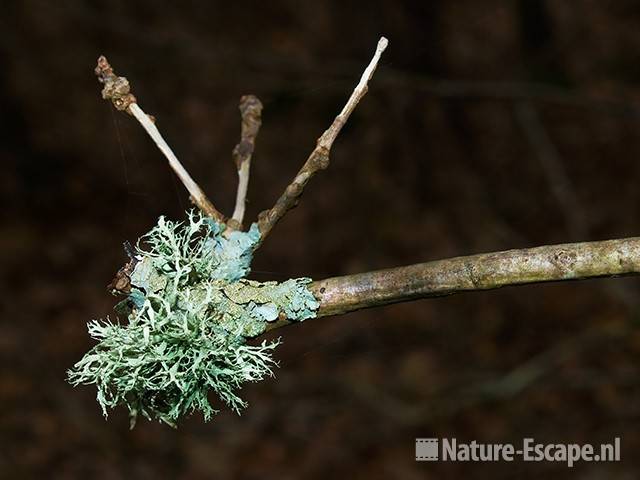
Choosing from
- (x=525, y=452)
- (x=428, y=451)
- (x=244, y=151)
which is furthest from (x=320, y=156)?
(x=428, y=451)

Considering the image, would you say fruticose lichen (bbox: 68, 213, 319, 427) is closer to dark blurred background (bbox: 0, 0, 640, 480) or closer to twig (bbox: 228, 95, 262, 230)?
twig (bbox: 228, 95, 262, 230)

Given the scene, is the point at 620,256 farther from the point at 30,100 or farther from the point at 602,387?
the point at 30,100

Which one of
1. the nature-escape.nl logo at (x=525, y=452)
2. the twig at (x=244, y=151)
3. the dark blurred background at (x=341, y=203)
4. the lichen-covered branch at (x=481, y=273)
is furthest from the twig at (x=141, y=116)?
the nature-escape.nl logo at (x=525, y=452)

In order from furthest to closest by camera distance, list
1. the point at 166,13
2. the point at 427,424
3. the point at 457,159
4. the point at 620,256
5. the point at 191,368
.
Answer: the point at 166,13, the point at 457,159, the point at 427,424, the point at 191,368, the point at 620,256

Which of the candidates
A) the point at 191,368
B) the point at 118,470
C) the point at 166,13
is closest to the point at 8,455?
the point at 118,470

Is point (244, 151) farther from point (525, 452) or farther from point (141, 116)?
point (525, 452)

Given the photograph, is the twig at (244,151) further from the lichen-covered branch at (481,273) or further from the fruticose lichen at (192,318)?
the lichen-covered branch at (481,273)
